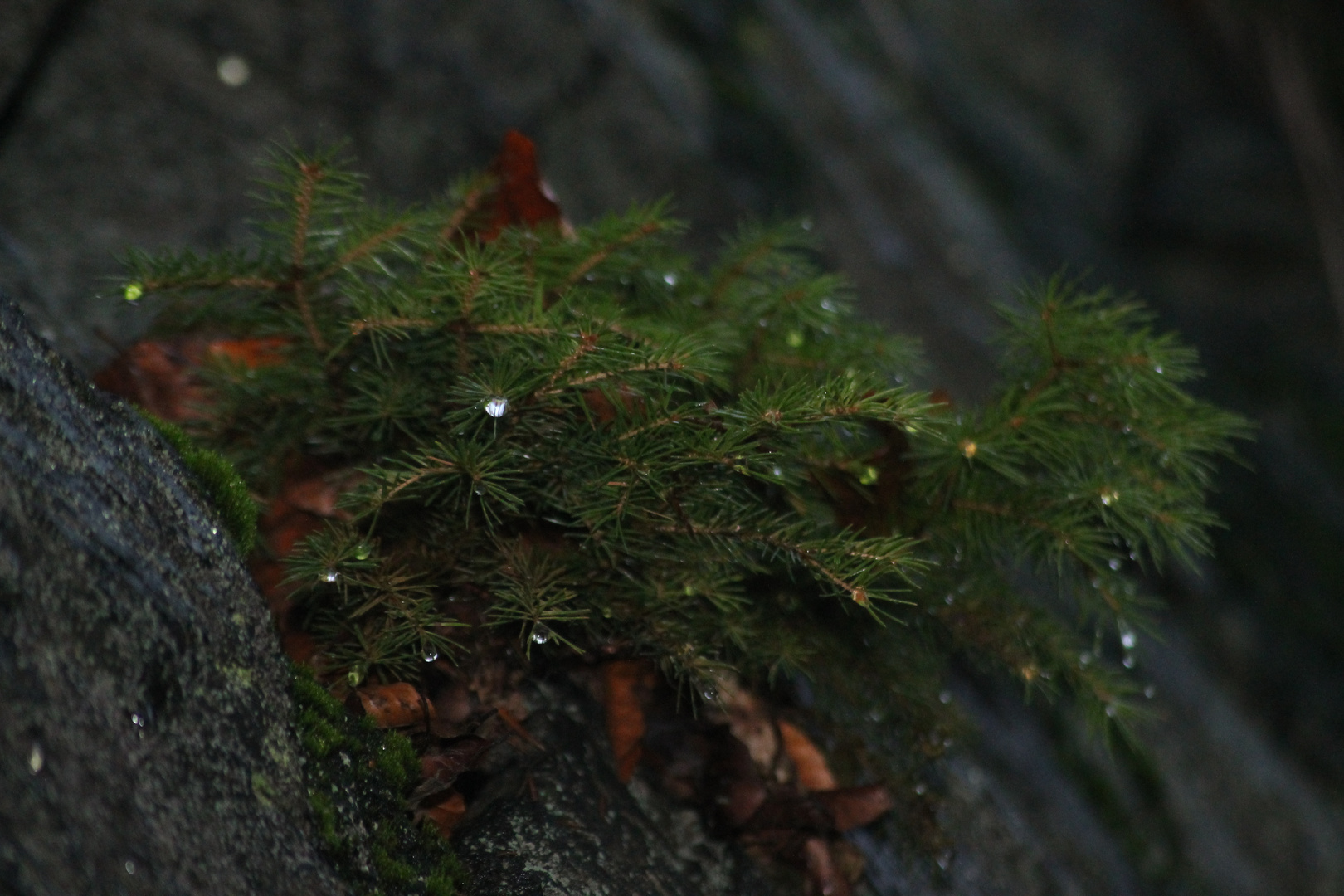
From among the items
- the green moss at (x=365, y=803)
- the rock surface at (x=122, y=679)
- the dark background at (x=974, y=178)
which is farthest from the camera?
the dark background at (x=974, y=178)

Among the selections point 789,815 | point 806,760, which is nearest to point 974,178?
point 806,760

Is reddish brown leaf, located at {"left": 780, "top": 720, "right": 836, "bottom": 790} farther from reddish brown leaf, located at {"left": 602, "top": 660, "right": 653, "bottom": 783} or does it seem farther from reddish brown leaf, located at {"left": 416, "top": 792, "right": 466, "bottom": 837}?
reddish brown leaf, located at {"left": 416, "top": 792, "right": 466, "bottom": 837}

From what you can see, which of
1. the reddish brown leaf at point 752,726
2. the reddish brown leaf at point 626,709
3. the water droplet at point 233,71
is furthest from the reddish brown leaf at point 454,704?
the water droplet at point 233,71

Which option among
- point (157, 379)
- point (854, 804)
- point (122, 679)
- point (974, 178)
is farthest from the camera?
point (974, 178)

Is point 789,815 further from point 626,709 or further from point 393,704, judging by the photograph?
point 393,704

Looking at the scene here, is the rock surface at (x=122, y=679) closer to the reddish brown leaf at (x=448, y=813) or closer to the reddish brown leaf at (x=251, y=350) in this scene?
the reddish brown leaf at (x=448, y=813)

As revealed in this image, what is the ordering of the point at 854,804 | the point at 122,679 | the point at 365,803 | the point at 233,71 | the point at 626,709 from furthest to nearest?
the point at 233,71 → the point at 854,804 → the point at 626,709 → the point at 365,803 → the point at 122,679

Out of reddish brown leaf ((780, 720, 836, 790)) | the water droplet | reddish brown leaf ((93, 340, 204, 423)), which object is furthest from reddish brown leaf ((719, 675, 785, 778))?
the water droplet
